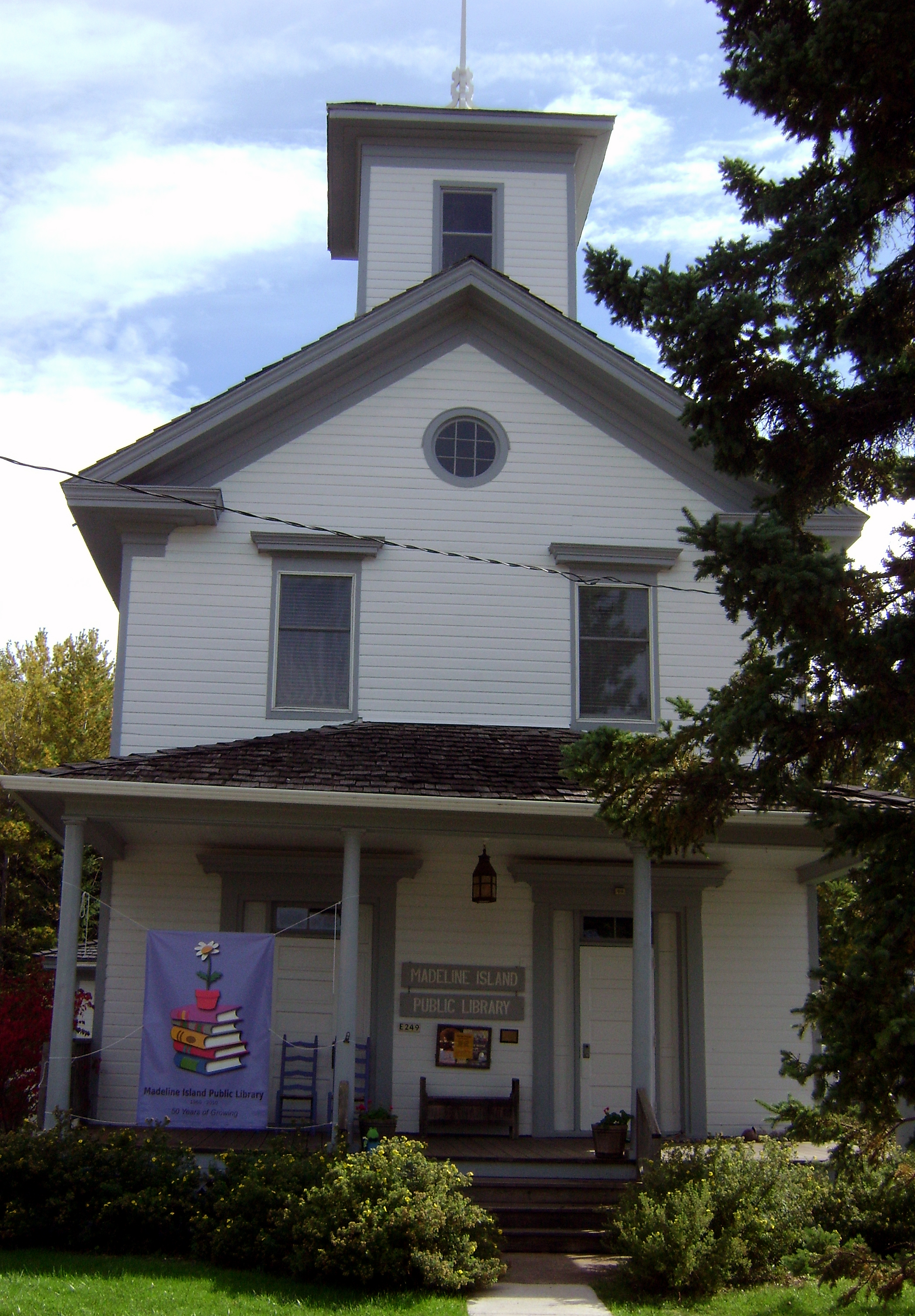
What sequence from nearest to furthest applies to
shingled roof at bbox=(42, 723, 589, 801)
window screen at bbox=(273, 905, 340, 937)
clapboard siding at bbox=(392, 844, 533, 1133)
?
1. shingled roof at bbox=(42, 723, 589, 801)
2. clapboard siding at bbox=(392, 844, 533, 1133)
3. window screen at bbox=(273, 905, 340, 937)

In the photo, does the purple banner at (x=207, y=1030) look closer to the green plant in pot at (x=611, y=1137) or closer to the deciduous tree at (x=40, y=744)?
the green plant in pot at (x=611, y=1137)

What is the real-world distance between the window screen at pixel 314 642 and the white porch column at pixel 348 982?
271 centimetres

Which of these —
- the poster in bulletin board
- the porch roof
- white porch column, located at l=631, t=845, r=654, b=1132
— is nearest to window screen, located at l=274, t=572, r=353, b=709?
the porch roof

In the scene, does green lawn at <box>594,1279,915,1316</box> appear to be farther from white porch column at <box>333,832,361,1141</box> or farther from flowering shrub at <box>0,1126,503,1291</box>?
white porch column at <box>333,832,361,1141</box>

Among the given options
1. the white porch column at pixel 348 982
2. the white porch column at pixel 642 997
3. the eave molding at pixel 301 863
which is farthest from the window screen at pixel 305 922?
the white porch column at pixel 642 997

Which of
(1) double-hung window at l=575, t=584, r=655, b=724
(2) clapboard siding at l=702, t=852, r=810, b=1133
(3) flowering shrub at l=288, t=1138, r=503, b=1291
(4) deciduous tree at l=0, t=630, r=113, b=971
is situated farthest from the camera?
(4) deciduous tree at l=0, t=630, r=113, b=971

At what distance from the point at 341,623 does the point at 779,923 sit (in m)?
5.63

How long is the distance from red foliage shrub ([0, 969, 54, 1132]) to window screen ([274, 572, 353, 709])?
14.7 feet

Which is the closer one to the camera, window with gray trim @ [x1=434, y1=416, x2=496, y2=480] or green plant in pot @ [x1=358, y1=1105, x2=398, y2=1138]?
green plant in pot @ [x1=358, y1=1105, x2=398, y2=1138]

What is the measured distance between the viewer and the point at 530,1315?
8172mm

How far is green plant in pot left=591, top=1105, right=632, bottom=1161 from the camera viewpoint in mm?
11109

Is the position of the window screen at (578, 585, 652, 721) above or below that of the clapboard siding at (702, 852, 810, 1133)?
above

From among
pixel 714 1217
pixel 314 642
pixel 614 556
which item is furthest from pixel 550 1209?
pixel 614 556

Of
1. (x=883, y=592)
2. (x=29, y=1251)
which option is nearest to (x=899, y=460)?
(x=883, y=592)
